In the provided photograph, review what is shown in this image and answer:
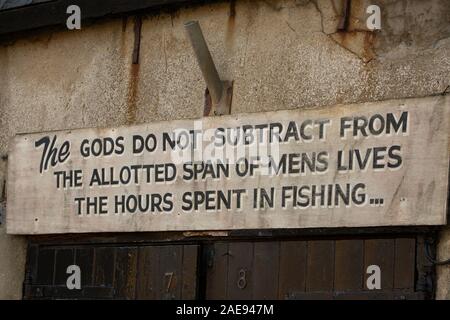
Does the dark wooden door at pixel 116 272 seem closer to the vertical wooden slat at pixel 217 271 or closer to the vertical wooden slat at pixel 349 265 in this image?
the vertical wooden slat at pixel 217 271

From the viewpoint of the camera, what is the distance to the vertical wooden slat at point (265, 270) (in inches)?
275

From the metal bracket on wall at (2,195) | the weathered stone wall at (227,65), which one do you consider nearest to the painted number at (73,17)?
the weathered stone wall at (227,65)

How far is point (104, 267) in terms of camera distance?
25.4ft

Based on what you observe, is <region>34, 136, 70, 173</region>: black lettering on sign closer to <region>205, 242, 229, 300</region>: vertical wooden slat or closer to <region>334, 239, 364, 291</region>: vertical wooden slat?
<region>205, 242, 229, 300</region>: vertical wooden slat

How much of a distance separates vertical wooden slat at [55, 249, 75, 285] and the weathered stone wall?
0.36 meters

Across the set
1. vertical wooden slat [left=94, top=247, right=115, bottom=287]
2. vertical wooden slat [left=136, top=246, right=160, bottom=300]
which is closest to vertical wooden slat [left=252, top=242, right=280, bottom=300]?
vertical wooden slat [left=136, top=246, right=160, bottom=300]

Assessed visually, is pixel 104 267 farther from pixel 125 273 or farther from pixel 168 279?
pixel 168 279

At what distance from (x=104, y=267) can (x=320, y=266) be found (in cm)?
166

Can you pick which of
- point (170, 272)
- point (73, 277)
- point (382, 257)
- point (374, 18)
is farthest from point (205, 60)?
point (73, 277)

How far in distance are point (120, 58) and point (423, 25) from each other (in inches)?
90.0
